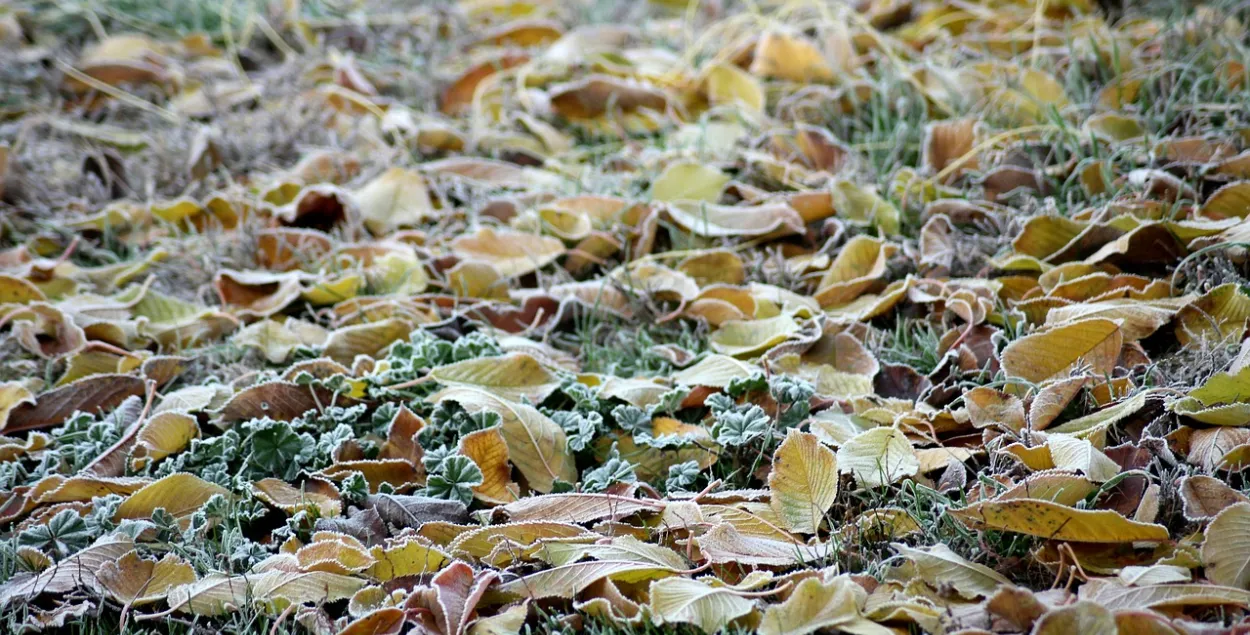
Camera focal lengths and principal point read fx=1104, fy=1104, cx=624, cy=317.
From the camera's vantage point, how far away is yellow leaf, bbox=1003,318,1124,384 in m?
1.78

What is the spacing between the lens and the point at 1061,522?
1408 millimetres

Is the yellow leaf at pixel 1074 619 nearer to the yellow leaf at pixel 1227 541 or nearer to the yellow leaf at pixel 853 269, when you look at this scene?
the yellow leaf at pixel 1227 541

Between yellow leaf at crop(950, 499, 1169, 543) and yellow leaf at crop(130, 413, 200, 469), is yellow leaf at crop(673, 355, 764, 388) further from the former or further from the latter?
yellow leaf at crop(130, 413, 200, 469)

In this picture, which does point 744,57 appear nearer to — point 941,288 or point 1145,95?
point 1145,95

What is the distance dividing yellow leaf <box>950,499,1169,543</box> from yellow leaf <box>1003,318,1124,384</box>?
16.2 inches

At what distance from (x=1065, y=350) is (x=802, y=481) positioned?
528mm

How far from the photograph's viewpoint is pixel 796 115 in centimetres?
Result: 306

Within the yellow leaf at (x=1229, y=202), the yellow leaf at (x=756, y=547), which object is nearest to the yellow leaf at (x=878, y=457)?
the yellow leaf at (x=756, y=547)

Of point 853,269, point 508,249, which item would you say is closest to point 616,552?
point 853,269

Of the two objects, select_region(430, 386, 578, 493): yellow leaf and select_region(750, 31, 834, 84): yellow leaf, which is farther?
select_region(750, 31, 834, 84): yellow leaf

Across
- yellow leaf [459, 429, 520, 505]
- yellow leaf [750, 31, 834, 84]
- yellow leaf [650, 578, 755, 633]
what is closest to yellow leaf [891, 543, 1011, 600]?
yellow leaf [650, 578, 755, 633]

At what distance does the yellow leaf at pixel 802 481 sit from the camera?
159 cm

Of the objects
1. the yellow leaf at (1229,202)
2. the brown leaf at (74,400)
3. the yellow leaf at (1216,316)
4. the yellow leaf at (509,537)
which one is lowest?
the brown leaf at (74,400)

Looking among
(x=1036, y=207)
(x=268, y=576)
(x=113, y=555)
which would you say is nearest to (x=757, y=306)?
(x=1036, y=207)
